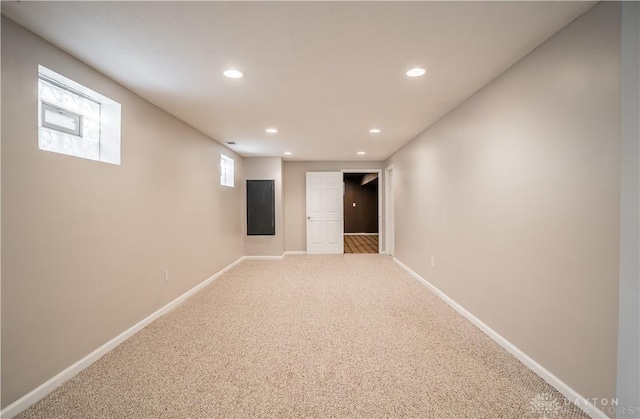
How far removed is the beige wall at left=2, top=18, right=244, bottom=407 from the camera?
5.38 feet

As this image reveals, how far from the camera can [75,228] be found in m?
2.05

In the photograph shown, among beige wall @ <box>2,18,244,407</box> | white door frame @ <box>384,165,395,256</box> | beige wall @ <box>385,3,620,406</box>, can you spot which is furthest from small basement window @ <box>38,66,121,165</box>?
white door frame @ <box>384,165,395,256</box>

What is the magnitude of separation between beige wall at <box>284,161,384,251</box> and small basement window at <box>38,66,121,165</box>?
4626 millimetres

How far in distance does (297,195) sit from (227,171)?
1927 millimetres

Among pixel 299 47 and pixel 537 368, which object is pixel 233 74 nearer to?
pixel 299 47

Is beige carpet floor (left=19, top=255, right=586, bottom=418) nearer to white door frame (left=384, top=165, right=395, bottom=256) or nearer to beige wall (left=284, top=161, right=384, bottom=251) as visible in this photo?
white door frame (left=384, top=165, right=395, bottom=256)

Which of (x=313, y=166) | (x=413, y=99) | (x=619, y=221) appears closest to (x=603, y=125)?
(x=619, y=221)

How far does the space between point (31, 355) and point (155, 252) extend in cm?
136

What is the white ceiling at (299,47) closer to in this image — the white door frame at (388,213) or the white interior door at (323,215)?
the white door frame at (388,213)

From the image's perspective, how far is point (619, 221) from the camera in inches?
55.7

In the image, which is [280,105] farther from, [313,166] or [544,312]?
[313,166]

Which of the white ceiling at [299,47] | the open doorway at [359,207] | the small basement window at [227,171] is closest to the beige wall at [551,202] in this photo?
the white ceiling at [299,47]

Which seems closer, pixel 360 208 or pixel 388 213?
pixel 388 213

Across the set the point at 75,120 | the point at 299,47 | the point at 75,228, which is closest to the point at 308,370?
the point at 75,228
